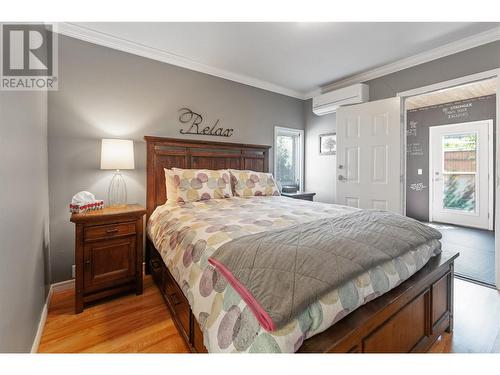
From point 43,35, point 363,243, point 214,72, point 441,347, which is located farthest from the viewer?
point 214,72

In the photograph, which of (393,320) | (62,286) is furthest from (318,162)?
(62,286)

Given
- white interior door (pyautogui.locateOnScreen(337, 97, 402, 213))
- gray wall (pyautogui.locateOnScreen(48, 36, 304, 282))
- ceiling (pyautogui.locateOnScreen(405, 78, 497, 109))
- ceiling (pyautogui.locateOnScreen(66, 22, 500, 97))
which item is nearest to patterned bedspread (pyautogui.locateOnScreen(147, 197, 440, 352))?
gray wall (pyautogui.locateOnScreen(48, 36, 304, 282))

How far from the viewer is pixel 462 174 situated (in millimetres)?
4746

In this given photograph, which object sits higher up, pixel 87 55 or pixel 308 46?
pixel 308 46

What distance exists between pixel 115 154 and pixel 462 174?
19.9 ft

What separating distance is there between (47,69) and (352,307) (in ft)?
9.85

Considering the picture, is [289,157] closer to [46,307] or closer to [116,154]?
[116,154]

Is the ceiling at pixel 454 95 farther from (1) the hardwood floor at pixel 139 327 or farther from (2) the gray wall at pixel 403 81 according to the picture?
(1) the hardwood floor at pixel 139 327

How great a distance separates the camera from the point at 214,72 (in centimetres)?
317

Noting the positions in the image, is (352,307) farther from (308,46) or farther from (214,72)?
(214,72)

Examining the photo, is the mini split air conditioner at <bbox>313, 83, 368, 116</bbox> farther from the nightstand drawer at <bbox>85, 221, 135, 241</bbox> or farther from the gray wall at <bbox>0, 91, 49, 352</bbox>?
the gray wall at <bbox>0, 91, 49, 352</bbox>

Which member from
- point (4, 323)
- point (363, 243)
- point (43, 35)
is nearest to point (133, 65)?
point (43, 35)

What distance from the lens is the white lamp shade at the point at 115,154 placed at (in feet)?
7.20
